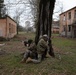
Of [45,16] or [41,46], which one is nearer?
[41,46]

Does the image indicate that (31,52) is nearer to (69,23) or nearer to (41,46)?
(41,46)

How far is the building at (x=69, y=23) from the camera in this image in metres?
34.7

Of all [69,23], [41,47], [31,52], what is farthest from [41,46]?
[69,23]

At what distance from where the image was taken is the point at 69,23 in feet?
122

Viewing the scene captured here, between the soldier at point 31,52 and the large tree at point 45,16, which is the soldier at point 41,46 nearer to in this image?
the soldier at point 31,52

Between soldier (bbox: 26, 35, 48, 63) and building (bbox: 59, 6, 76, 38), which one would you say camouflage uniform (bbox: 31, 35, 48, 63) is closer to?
soldier (bbox: 26, 35, 48, 63)

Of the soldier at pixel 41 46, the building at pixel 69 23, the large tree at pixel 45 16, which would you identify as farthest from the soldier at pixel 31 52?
the building at pixel 69 23

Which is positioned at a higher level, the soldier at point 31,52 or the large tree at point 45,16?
the large tree at point 45,16

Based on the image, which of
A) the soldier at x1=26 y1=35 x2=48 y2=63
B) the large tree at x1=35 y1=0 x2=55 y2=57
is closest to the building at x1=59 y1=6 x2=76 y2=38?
the large tree at x1=35 y1=0 x2=55 y2=57

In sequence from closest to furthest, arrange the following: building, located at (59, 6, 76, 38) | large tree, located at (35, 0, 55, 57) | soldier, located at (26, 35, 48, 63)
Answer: soldier, located at (26, 35, 48, 63)
large tree, located at (35, 0, 55, 57)
building, located at (59, 6, 76, 38)

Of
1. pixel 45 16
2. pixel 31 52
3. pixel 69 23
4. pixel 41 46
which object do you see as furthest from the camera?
pixel 69 23

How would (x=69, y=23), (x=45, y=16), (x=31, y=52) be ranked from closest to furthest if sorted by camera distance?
(x=31, y=52)
(x=45, y=16)
(x=69, y=23)

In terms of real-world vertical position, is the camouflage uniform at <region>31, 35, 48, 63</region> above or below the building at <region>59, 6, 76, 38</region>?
below

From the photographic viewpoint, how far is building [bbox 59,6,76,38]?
34688 millimetres
